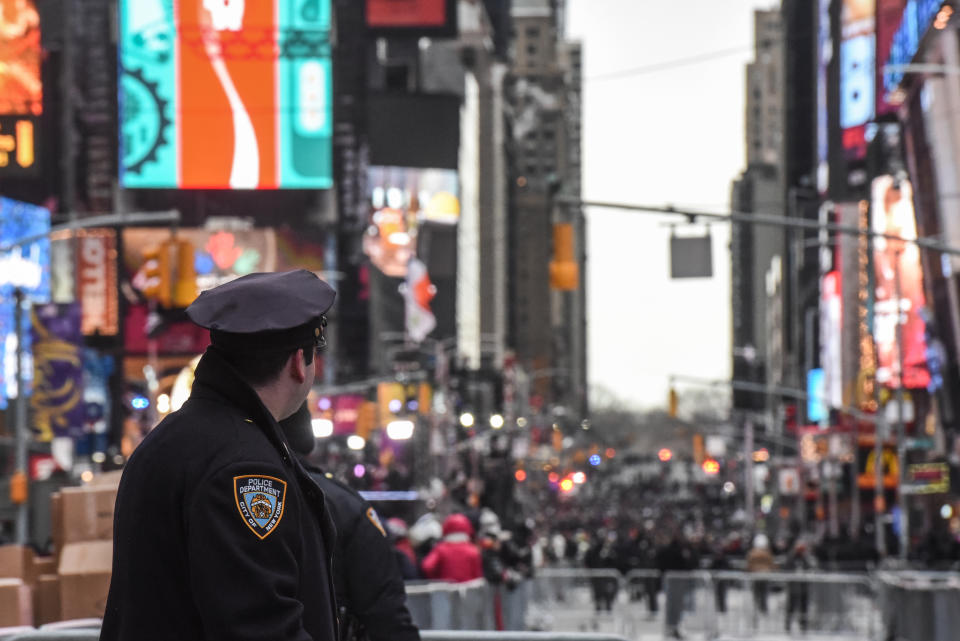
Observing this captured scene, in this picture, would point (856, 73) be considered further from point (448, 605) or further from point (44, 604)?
point (44, 604)

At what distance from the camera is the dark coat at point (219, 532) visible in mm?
4301

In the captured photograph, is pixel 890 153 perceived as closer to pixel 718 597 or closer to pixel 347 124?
pixel 347 124

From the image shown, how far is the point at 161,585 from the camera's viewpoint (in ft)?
14.7

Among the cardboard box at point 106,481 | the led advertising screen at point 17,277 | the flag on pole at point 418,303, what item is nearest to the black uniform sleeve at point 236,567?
the cardboard box at point 106,481

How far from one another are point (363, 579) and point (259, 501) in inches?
148

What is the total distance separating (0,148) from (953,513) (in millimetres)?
37220

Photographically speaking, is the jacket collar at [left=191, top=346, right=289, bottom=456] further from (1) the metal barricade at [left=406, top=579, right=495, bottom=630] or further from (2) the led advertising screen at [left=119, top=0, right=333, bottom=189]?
(2) the led advertising screen at [left=119, top=0, right=333, bottom=189]

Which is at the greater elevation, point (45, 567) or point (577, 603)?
point (45, 567)

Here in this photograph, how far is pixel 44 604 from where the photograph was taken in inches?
433

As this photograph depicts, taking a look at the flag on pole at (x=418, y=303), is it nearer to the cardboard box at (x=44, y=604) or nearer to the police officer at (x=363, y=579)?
the cardboard box at (x=44, y=604)

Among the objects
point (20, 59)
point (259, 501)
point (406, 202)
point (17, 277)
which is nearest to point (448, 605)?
point (259, 501)

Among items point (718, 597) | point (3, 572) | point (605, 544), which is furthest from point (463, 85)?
point (3, 572)

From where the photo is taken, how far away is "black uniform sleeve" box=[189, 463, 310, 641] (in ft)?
14.1

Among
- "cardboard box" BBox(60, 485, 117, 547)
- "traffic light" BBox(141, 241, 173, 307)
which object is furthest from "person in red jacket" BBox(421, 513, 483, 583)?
"traffic light" BBox(141, 241, 173, 307)
